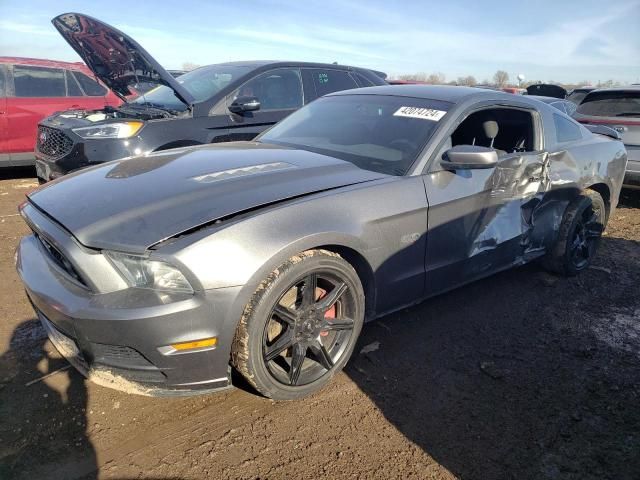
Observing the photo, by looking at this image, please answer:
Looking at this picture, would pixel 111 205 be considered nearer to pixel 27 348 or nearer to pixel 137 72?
pixel 27 348

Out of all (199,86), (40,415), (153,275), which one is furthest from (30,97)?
(153,275)

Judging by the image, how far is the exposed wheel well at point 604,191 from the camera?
4.25 metres

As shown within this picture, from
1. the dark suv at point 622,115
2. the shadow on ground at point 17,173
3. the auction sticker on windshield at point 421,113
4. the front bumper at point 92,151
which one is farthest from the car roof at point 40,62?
the dark suv at point 622,115

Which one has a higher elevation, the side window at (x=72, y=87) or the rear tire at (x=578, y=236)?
the side window at (x=72, y=87)

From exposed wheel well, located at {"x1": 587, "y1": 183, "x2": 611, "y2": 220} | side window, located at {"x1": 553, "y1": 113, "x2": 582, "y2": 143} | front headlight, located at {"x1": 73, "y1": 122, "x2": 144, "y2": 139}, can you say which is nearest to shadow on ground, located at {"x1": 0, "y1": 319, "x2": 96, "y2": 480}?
front headlight, located at {"x1": 73, "y1": 122, "x2": 144, "y2": 139}

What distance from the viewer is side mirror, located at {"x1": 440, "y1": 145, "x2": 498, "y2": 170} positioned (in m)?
2.79

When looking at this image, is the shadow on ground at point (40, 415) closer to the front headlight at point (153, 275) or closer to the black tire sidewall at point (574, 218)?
the front headlight at point (153, 275)


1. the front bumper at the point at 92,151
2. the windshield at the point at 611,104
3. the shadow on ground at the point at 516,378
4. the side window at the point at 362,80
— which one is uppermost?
the side window at the point at 362,80

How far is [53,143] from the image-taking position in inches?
195

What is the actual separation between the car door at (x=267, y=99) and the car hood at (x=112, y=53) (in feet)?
1.88

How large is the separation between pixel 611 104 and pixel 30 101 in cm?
838

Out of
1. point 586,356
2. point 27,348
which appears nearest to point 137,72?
point 27,348

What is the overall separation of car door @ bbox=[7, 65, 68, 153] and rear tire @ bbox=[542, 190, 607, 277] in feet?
22.9

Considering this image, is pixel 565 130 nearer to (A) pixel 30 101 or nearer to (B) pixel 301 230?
(B) pixel 301 230
